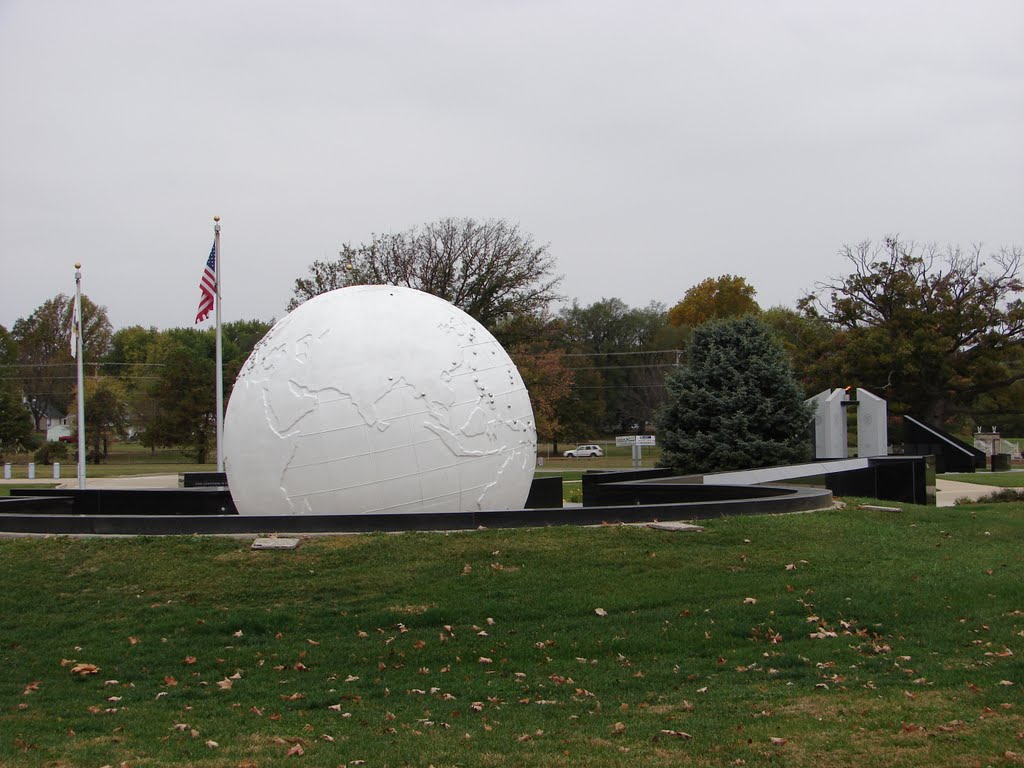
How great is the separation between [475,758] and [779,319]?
165 feet

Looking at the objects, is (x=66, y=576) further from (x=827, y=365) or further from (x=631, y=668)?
(x=827, y=365)

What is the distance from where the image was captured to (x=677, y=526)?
13203 millimetres

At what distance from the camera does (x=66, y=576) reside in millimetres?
11312

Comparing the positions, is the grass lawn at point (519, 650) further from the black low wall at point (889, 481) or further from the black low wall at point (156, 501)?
the black low wall at point (889, 481)

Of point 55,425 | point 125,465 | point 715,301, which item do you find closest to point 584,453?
point 715,301

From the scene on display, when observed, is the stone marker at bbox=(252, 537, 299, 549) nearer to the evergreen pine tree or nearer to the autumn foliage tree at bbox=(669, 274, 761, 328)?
the evergreen pine tree

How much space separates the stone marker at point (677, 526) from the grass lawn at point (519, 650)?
0.87 ft

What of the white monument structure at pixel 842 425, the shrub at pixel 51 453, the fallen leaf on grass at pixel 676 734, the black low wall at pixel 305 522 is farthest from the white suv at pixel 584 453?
the fallen leaf on grass at pixel 676 734

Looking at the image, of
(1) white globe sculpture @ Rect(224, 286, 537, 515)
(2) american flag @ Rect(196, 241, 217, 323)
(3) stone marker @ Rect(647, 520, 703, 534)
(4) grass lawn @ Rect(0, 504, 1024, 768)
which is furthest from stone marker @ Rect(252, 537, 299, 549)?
(2) american flag @ Rect(196, 241, 217, 323)

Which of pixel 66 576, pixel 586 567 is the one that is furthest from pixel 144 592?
pixel 586 567

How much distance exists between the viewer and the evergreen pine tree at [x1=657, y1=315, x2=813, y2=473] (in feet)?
87.4

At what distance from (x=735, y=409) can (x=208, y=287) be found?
45.8ft

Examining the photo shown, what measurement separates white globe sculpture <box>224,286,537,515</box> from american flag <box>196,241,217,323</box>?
8.57m

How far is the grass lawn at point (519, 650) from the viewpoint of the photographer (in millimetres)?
6746
